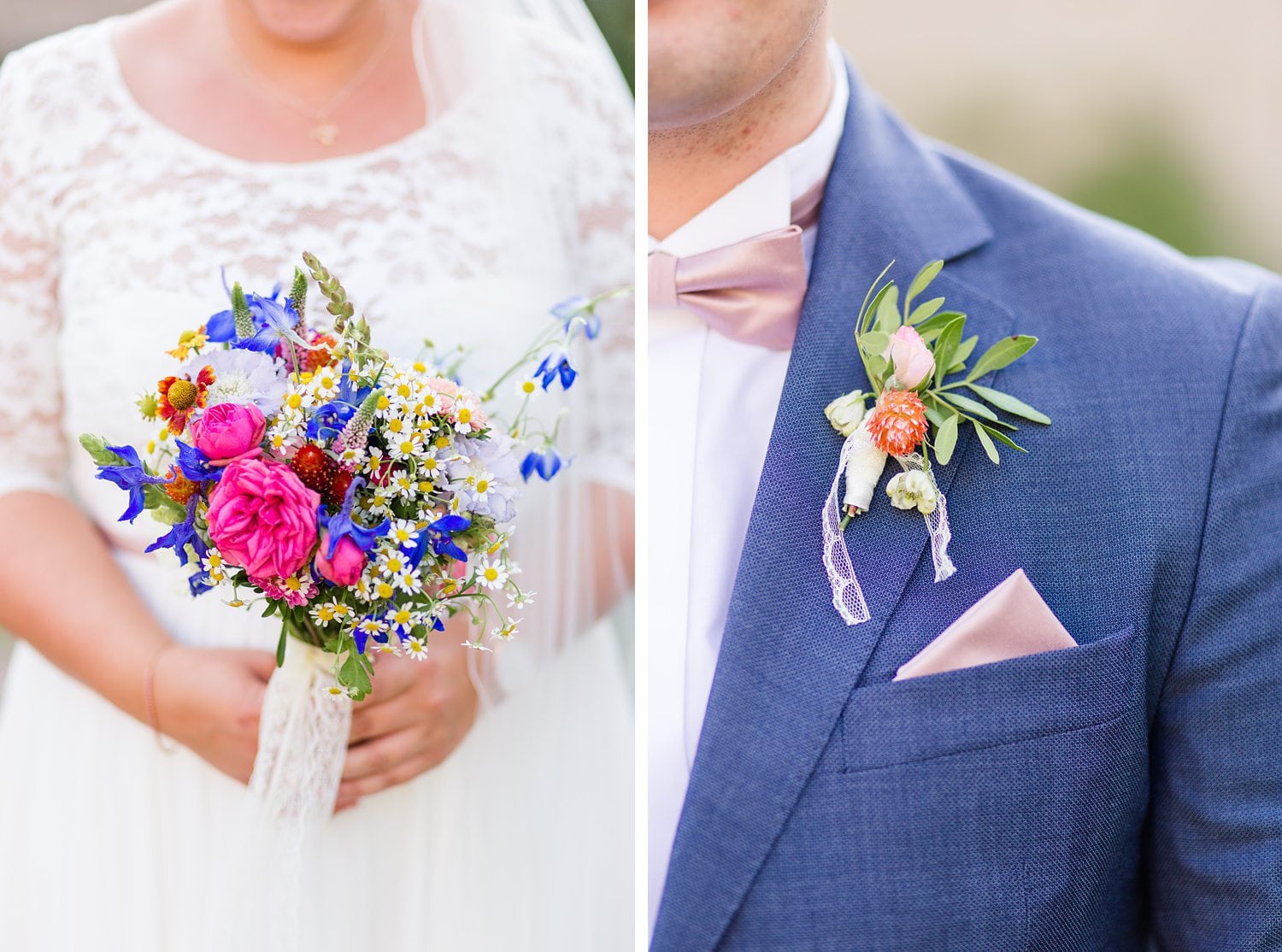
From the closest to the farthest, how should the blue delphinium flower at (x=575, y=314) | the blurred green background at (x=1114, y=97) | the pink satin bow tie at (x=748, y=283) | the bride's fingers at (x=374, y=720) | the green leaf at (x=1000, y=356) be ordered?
1. the green leaf at (x=1000, y=356)
2. the pink satin bow tie at (x=748, y=283)
3. the bride's fingers at (x=374, y=720)
4. the blue delphinium flower at (x=575, y=314)
5. the blurred green background at (x=1114, y=97)

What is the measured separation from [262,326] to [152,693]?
20.2 inches

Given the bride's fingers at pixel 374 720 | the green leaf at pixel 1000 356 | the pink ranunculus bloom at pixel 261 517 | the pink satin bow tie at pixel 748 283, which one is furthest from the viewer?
the bride's fingers at pixel 374 720

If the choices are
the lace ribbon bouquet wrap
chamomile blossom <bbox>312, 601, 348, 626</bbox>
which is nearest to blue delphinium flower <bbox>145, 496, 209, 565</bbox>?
the lace ribbon bouquet wrap

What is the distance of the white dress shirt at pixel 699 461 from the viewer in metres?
1.22

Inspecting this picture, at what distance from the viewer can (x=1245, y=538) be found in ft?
3.66

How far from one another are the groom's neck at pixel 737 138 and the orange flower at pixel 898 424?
14.0 inches

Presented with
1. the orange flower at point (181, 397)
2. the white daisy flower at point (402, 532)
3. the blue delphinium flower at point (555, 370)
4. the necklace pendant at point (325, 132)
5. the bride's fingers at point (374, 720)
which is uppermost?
the necklace pendant at point (325, 132)

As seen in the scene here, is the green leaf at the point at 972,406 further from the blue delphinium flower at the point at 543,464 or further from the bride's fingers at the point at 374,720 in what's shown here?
the bride's fingers at the point at 374,720

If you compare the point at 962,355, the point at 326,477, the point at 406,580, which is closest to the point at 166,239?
the point at 326,477

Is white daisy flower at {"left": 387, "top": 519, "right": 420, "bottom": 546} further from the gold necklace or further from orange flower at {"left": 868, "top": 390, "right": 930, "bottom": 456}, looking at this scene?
the gold necklace

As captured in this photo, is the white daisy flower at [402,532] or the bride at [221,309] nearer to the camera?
the white daisy flower at [402,532]

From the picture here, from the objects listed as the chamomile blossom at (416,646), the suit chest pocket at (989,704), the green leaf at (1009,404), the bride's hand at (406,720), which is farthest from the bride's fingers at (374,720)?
the green leaf at (1009,404)

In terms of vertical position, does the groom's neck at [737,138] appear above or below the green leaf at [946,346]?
above

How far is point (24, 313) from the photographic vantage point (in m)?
1.37
